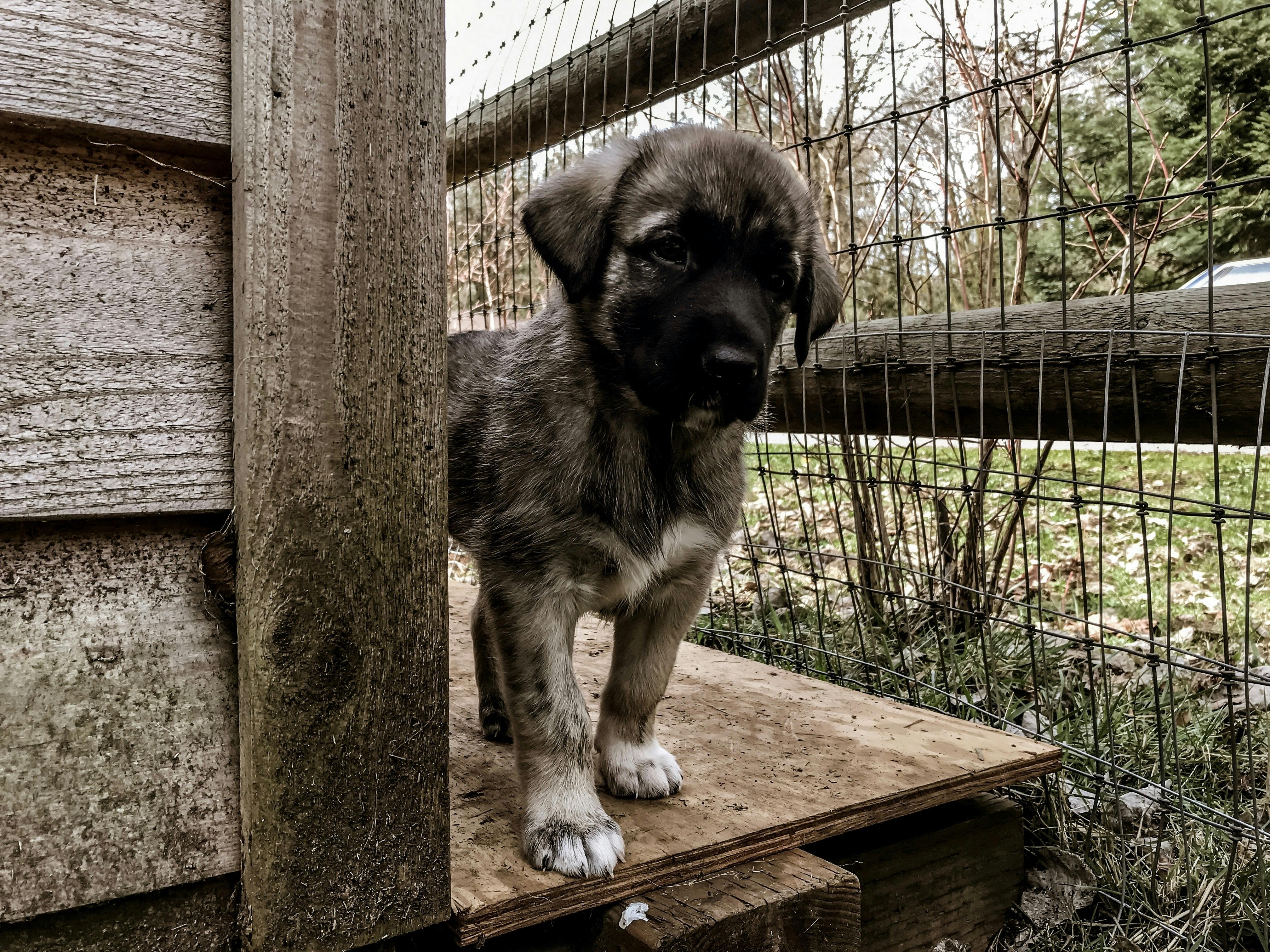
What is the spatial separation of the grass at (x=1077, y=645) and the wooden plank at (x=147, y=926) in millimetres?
2096

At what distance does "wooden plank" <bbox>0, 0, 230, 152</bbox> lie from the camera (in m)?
1.18

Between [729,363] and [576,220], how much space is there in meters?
0.61

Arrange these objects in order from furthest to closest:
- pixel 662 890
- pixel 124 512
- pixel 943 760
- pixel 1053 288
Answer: pixel 1053 288 < pixel 943 760 < pixel 662 890 < pixel 124 512

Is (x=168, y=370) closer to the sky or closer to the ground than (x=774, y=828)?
closer to the sky

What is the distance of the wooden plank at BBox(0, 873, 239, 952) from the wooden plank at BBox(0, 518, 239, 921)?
4 centimetres

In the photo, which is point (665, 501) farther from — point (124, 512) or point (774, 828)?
point (124, 512)

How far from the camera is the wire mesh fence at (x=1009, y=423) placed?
102 inches

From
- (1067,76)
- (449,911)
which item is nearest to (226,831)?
(449,911)

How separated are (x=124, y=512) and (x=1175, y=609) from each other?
5.50 m

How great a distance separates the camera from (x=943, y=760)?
257 cm

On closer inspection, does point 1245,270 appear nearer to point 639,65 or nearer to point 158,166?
point 639,65

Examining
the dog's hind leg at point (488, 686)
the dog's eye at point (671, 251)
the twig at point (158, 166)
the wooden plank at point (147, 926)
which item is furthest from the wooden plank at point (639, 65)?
the wooden plank at point (147, 926)

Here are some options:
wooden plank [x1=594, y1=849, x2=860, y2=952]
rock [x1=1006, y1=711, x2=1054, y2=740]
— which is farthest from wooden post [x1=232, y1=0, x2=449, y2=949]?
rock [x1=1006, y1=711, x2=1054, y2=740]

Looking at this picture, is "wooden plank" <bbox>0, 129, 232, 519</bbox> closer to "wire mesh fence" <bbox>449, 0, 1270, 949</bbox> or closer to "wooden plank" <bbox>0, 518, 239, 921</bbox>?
"wooden plank" <bbox>0, 518, 239, 921</bbox>
